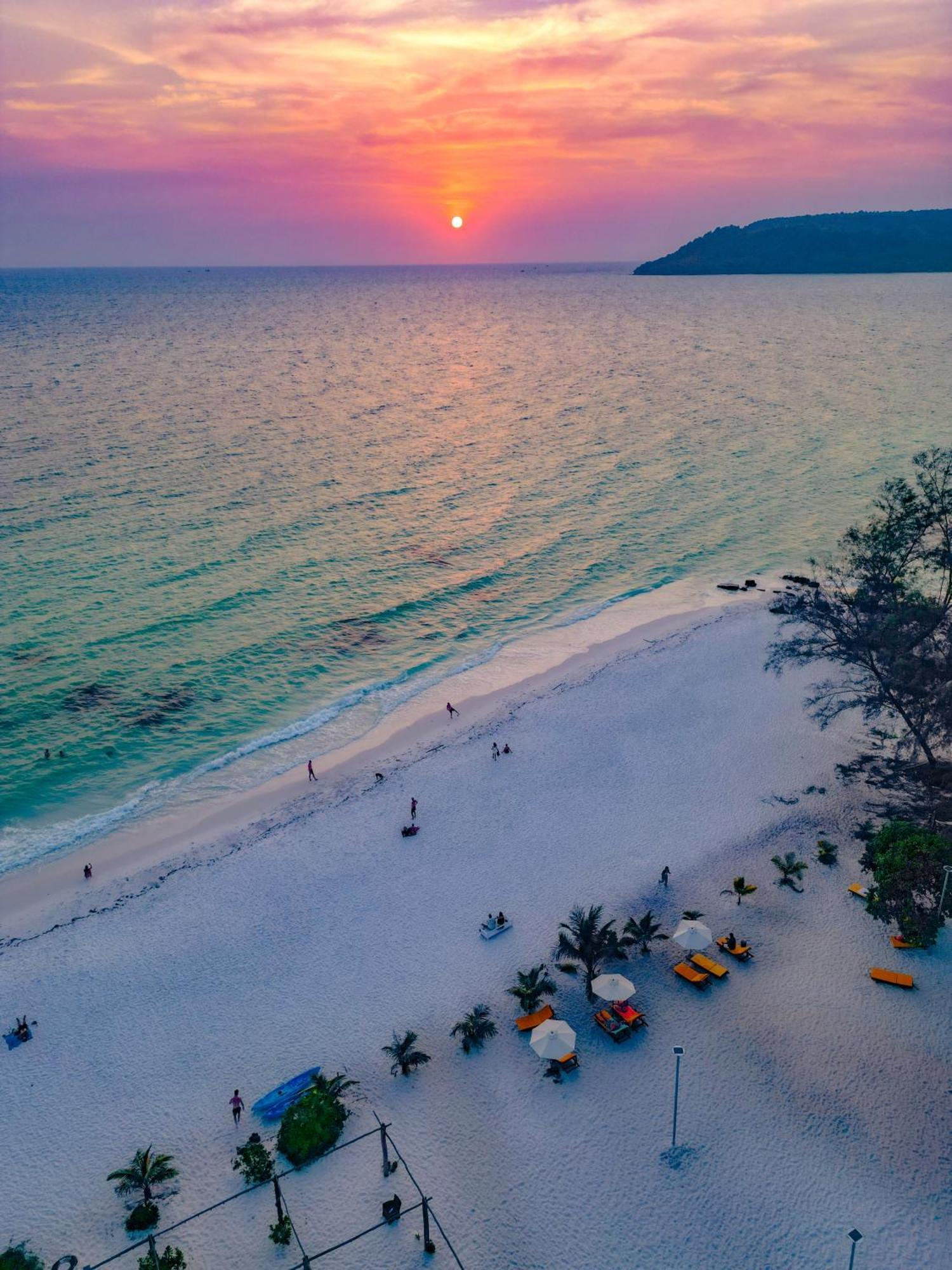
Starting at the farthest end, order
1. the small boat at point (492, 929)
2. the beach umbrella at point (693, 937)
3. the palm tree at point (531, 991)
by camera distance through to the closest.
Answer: the small boat at point (492, 929) → the beach umbrella at point (693, 937) → the palm tree at point (531, 991)

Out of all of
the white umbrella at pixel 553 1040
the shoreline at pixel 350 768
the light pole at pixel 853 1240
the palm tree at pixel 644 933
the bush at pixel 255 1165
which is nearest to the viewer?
the light pole at pixel 853 1240

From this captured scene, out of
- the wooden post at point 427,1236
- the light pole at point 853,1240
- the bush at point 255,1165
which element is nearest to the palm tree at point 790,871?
the light pole at point 853,1240

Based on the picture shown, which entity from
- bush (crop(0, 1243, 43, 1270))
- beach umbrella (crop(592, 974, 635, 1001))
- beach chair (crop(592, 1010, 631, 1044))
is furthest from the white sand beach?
beach umbrella (crop(592, 974, 635, 1001))

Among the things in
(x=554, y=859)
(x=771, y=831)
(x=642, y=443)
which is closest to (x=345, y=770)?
(x=554, y=859)

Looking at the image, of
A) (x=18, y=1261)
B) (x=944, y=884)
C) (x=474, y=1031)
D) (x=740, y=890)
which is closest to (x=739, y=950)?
(x=740, y=890)

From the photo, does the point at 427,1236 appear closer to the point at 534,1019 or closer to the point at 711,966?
the point at 534,1019

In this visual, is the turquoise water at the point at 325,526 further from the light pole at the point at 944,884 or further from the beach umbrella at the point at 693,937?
the light pole at the point at 944,884
